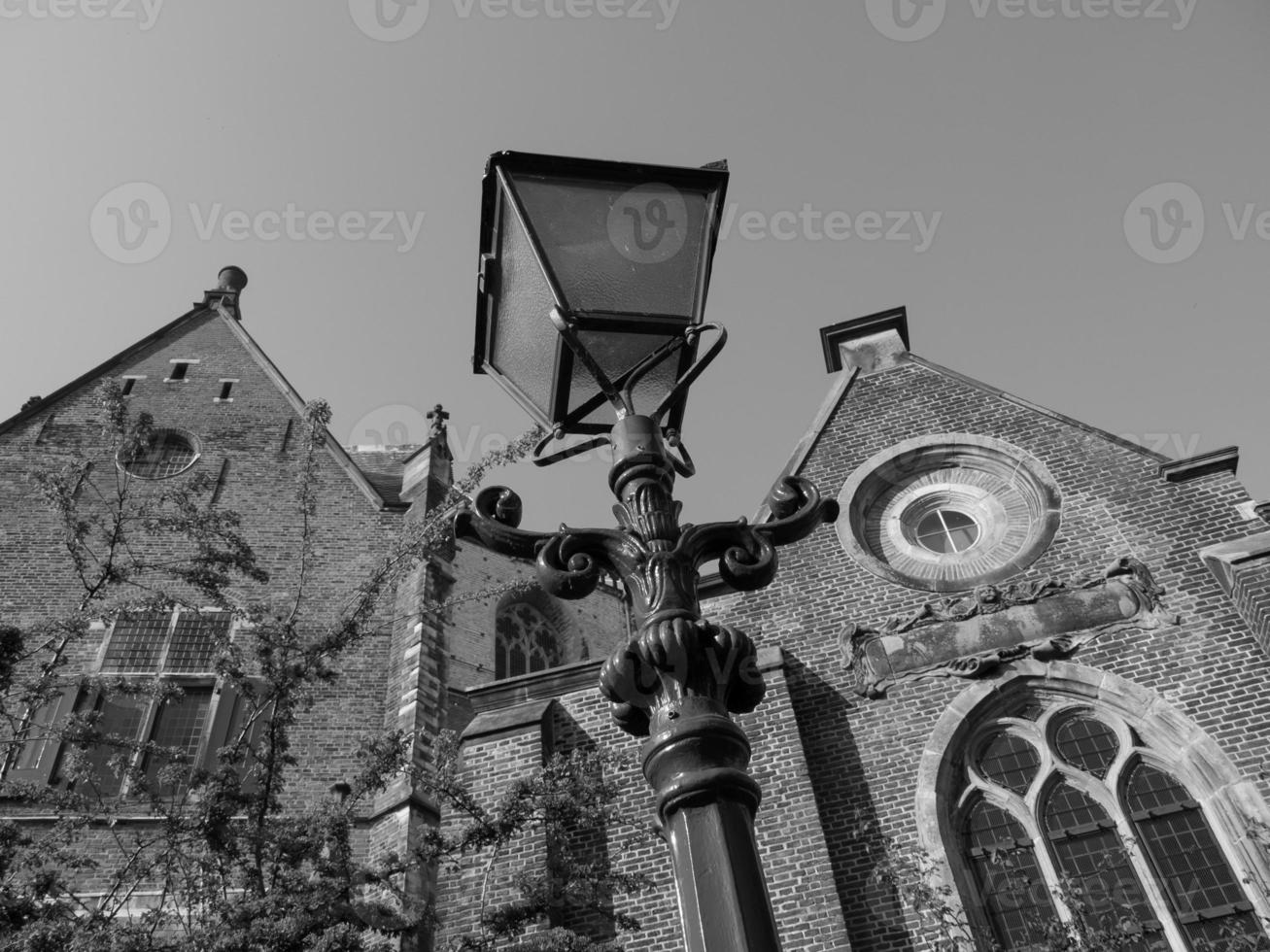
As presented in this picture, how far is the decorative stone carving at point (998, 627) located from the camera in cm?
1092

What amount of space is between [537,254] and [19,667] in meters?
11.1

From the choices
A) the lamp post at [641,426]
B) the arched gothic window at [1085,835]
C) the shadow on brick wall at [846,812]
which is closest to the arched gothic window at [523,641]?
the shadow on brick wall at [846,812]

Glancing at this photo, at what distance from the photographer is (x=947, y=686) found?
10945 millimetres

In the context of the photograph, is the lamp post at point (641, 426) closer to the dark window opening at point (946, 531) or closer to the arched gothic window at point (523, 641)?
the dark window opening at point (946, 531)

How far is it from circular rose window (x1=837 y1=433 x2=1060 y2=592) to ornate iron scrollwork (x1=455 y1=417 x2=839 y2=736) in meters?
7.88

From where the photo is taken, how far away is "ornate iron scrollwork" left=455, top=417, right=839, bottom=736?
377 centimetres

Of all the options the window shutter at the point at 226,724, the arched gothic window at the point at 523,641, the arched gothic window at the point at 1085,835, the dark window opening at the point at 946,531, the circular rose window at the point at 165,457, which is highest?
the circular rose window at the point at 165,457

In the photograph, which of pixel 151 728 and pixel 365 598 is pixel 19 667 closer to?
pixel 151 728

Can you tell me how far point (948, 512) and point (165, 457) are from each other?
11.8 m

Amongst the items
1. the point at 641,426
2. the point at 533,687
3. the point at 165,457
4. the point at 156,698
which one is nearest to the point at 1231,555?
the point at 533,687

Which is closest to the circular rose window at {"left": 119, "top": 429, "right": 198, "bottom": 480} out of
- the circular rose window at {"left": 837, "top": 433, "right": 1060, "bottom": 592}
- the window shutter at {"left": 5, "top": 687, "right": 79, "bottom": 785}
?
the window shutter at {"left": 5, "top": 687, "right": 79, "bottom": 785}

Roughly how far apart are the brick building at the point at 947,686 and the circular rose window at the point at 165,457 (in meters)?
2.13

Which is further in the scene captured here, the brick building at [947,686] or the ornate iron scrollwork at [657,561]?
the brick building at [947,686]

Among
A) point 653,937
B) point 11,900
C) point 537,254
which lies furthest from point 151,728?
point 537,254
